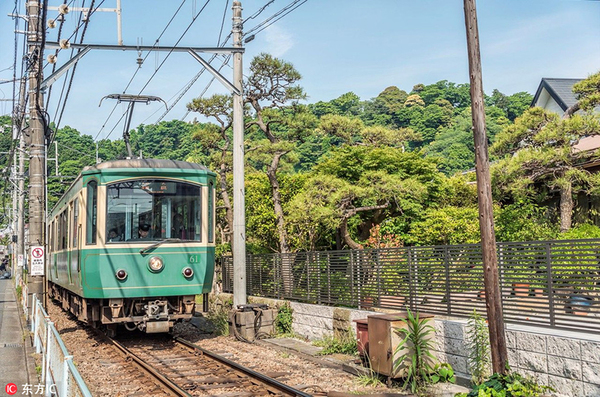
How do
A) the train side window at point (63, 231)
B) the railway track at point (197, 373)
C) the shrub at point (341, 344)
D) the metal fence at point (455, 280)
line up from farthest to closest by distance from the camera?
the train side window at point (63, 231), the shrub at point (341, 344), the railway track at point (197, 373), the metal fence at point (455, 280)

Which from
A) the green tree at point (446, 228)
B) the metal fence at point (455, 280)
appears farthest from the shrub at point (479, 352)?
the green tree at point (446, 228)

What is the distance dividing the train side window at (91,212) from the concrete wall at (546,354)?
6406mm

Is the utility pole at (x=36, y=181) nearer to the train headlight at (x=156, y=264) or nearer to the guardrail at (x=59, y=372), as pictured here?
the train headlight at (x=156, y=264)

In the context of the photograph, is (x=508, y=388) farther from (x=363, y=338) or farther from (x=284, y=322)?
(x=284, y=322)

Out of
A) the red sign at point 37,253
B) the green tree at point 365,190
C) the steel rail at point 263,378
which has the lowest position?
the steel rail at point 263,378

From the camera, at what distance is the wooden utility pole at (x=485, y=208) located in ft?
24.0

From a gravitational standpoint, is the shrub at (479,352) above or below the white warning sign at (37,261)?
below

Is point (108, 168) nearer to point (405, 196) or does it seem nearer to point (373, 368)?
point (373, 368)

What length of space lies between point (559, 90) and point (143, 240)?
24.8 m

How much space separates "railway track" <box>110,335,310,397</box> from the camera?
316 inches

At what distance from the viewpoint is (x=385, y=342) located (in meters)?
8.44

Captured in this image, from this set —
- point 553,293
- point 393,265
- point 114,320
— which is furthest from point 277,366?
point 553,293

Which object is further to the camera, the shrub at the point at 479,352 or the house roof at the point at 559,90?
the house roof at the point at 559,90

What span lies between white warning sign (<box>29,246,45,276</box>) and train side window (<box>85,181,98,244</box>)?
9.82 ft
